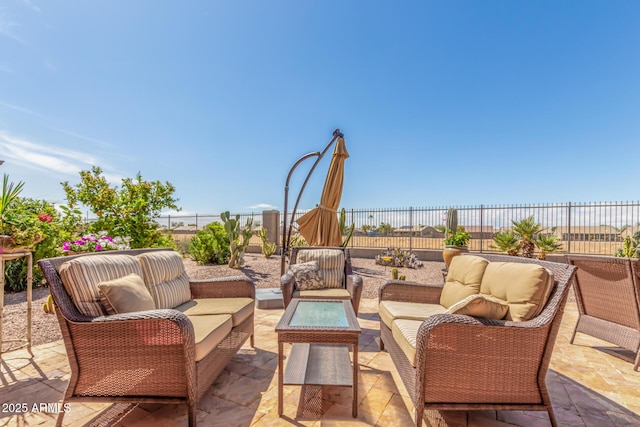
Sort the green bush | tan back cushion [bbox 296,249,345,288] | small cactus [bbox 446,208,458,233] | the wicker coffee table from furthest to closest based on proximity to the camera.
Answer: small cactus [bbox 446,208,458,233], the green bush, tan back cushion [bbox 296,249,345,288], the wicker coffee table

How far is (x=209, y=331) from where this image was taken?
1812 millimetres

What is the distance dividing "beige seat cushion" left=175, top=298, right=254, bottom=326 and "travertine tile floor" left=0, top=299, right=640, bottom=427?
42 centimetres

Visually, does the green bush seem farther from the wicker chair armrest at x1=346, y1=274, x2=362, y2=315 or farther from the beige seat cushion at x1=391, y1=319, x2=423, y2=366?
the beige seat cushion at x1=391, y1=319, x2=423, y2=366

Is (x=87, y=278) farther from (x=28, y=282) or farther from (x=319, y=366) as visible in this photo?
(x=319, y=366)

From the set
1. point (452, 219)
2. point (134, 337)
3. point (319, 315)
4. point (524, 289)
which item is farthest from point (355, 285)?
point (452, 219)

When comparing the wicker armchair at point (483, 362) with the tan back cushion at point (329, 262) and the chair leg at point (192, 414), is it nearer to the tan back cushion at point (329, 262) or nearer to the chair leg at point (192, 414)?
the chair leg at point (192, 414)

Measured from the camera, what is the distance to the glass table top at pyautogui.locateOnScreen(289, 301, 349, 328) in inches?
73.4

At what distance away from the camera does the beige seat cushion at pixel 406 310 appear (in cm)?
220

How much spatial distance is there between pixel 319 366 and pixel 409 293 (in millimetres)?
1189

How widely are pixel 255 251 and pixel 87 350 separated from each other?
32.4 feet

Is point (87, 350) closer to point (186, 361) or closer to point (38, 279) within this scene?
point (186, 361)

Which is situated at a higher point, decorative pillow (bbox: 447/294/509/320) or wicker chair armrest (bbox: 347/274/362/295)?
decorative pillow (bbox: 447/294/509/320)

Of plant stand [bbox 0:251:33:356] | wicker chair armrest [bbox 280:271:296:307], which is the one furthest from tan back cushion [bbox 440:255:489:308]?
plant stand [bbox 0:251:33:356]

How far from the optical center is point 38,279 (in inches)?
191
